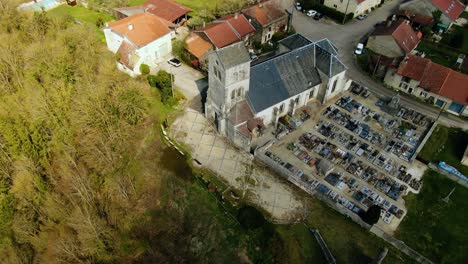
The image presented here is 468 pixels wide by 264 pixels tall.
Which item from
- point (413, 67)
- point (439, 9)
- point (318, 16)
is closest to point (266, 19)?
point (318, 16)

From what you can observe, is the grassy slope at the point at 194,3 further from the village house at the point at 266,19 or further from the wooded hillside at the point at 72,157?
the wooded hillside at the point at 72,157

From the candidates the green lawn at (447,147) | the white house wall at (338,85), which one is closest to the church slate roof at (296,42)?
the white house wall at (338,85)

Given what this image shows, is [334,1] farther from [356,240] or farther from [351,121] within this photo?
[356,240]

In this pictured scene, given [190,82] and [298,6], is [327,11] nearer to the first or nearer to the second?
[298,6]

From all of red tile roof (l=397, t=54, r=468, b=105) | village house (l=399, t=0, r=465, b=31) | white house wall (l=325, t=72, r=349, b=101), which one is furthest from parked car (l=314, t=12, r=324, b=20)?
white house wall (l=325, t=72, r=349, b=101)

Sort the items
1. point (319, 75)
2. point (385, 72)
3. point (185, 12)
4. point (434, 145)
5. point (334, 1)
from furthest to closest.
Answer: point (334, 1) < point (185, 12) < point (385, 72) < point (319, 75) < point (434, 145)

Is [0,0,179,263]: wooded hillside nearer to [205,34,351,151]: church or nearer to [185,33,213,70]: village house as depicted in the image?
[185,33,213,70]: village house

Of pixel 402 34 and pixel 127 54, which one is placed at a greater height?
pixel 402 34

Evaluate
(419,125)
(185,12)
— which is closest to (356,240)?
(419,125)
